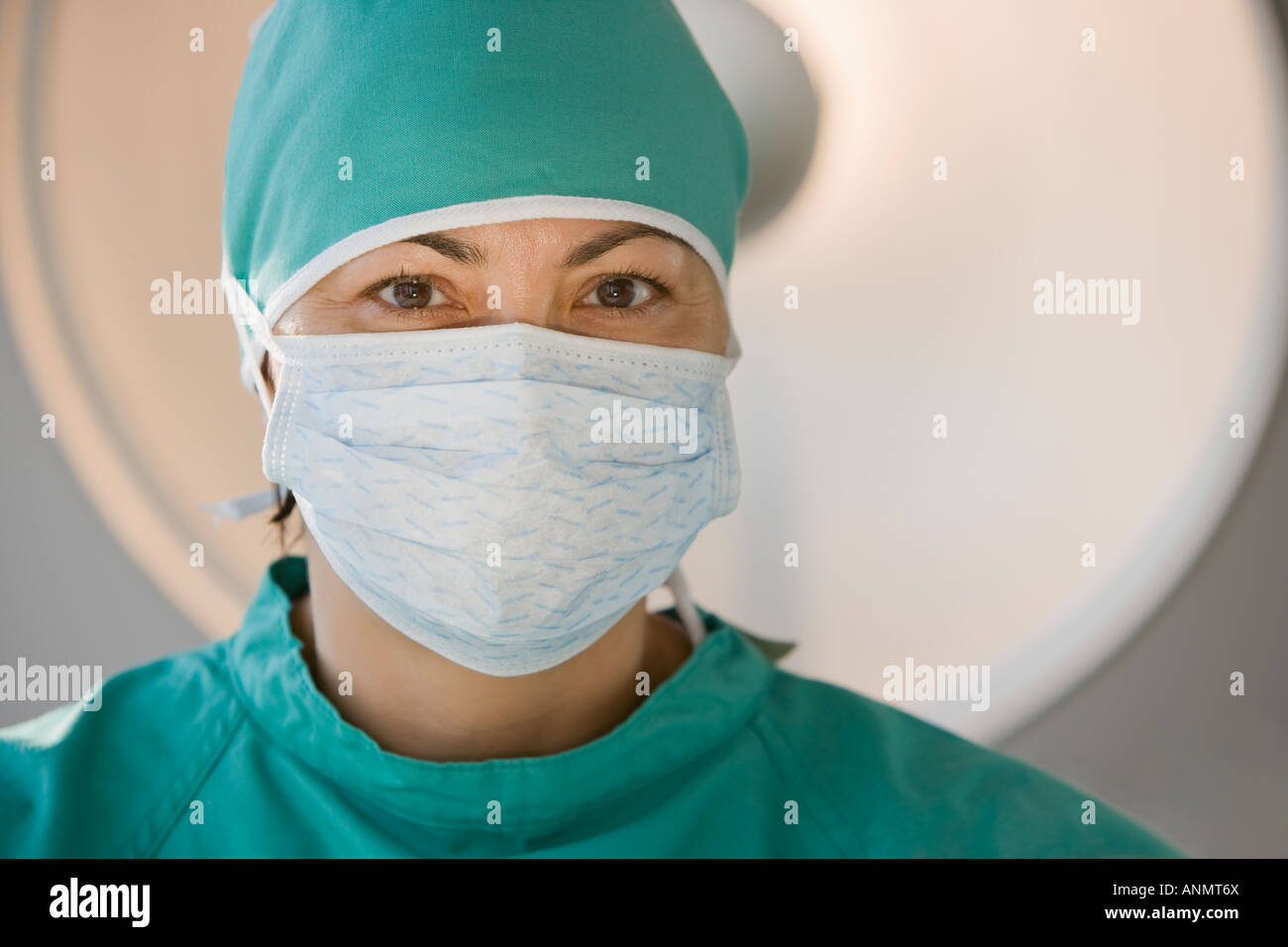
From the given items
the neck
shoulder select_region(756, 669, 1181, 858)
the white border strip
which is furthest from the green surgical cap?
shoulder select_region(756, 669, 1181, 858)

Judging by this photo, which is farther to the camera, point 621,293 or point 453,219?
point 621,293

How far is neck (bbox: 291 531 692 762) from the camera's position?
1051mm

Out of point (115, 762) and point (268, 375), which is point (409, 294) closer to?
point (268, 375)

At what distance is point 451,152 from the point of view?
3.05ft

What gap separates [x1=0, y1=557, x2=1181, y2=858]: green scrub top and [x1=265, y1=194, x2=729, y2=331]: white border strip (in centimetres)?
33

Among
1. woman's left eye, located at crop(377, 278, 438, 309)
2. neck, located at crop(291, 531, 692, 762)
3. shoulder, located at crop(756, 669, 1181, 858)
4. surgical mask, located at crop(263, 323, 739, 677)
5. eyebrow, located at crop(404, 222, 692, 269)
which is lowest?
shoulder, located at crop(756, 669, 1181, 858)

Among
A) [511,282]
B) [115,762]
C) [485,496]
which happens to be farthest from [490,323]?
[115,762]

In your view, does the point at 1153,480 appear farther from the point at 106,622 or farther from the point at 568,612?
the point at 106,622

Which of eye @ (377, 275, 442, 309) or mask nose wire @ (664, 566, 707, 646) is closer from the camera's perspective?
eye @ (377, 275, 442, 309)

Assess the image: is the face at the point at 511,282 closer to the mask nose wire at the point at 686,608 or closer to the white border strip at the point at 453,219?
the white border strip at the point at 453,219

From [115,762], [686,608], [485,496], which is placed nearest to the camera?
[485,496]

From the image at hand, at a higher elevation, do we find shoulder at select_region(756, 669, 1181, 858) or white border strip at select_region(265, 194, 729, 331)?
white border strip at select_region(265, 194, 729, 331)

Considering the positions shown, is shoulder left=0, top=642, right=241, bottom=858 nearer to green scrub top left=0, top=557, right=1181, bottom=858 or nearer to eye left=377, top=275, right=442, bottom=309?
green scrub top left=0, top=557, right=1181, bottom=858

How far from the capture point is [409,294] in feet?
3.22
